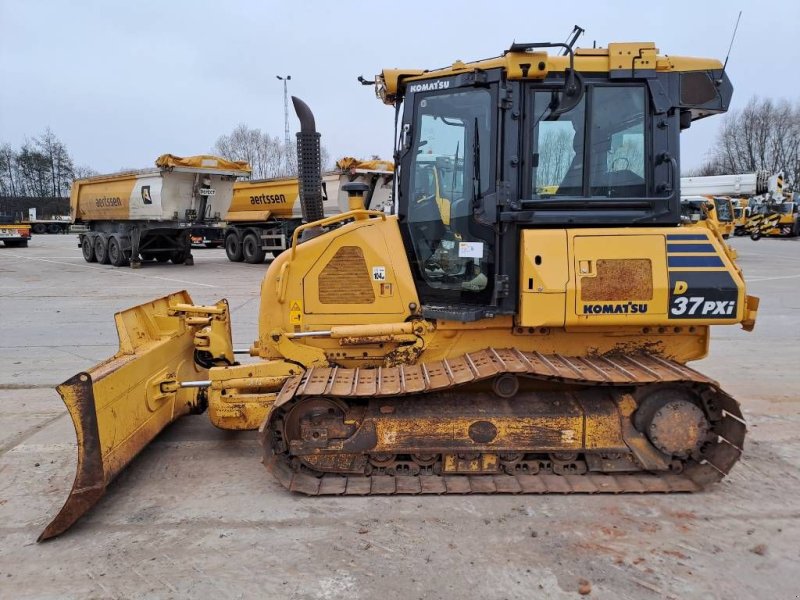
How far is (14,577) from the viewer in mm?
2938

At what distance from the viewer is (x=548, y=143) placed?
384 cm

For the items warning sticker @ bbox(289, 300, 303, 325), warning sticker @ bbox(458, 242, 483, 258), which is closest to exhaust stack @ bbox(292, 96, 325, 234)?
warning sticker @ bbox(289, 300, 303, 325)

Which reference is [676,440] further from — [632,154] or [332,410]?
[332,410]

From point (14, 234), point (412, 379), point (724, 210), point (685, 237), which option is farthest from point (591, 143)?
point (14, 234)

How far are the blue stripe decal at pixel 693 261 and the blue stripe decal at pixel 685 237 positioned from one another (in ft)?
0.41

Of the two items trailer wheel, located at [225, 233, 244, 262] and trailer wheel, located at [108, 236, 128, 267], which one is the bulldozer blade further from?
trailer wheel, located at [225, 233, 244, 262]

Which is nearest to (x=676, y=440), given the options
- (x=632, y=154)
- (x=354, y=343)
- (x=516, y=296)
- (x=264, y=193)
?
(x=516, y=296)

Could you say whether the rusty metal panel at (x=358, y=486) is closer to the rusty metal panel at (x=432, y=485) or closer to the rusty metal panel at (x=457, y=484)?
the rusty metal panel at (x=432, y=485)

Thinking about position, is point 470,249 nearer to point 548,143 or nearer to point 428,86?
point 548,143

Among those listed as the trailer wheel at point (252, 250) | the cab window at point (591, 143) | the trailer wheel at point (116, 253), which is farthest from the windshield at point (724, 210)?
the cab window at point (591, 143)

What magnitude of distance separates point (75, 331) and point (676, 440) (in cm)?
869

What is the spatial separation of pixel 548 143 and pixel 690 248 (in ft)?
3.89

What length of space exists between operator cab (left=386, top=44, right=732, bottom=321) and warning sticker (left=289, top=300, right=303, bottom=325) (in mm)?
1046

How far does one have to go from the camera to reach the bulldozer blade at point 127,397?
3.41m
